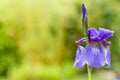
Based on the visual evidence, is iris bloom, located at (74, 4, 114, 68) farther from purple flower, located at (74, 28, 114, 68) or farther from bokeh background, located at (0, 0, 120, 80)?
bokeh background, located at (0, 0, 120, 80)

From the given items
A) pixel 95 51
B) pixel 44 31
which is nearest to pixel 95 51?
pixel 95 51

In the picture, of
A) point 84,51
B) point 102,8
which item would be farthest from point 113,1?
point 84,51

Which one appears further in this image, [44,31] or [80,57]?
[44,31]

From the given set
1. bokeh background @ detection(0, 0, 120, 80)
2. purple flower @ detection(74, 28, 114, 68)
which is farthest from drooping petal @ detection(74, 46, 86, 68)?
bokeh background @ detection(0, 0, 120, 80)

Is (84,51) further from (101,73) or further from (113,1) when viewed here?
(113,1)

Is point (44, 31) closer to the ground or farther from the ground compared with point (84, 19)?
farther from the ground

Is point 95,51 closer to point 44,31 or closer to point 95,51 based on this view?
point 95,51
